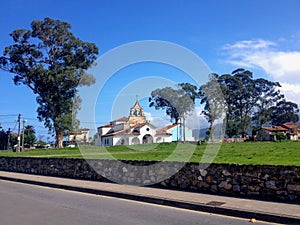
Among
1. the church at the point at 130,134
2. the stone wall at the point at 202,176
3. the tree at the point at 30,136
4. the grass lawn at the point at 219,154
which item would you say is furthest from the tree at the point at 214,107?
the tree at the point at 30,136

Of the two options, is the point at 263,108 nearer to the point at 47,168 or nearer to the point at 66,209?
the point at 47,168

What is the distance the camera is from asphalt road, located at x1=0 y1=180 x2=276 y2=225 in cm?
741

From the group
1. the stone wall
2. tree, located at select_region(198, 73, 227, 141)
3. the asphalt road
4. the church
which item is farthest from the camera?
tree, located at select_region(198, 73, 227, 141)

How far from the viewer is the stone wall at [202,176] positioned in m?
8.91

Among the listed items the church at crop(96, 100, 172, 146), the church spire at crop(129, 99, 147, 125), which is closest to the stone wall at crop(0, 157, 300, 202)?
the church spire at crop(129, 99, 147, 125)

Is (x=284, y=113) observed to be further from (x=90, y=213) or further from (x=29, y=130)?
(x=90, y=213)

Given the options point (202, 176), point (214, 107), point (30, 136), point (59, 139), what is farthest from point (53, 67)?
point (30, 136)

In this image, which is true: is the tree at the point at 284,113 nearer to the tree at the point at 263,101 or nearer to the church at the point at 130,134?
the tree at the point at 263,101

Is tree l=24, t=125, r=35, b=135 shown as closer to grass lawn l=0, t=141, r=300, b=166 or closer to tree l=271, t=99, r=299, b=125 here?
tree l=271, t=99, r=299, b=125

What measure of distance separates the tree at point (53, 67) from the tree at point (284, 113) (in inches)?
2037

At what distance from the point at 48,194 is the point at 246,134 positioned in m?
58.3

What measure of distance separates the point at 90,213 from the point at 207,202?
296cm

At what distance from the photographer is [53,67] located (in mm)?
44969

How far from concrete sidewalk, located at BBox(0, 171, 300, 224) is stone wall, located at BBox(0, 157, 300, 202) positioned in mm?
486
